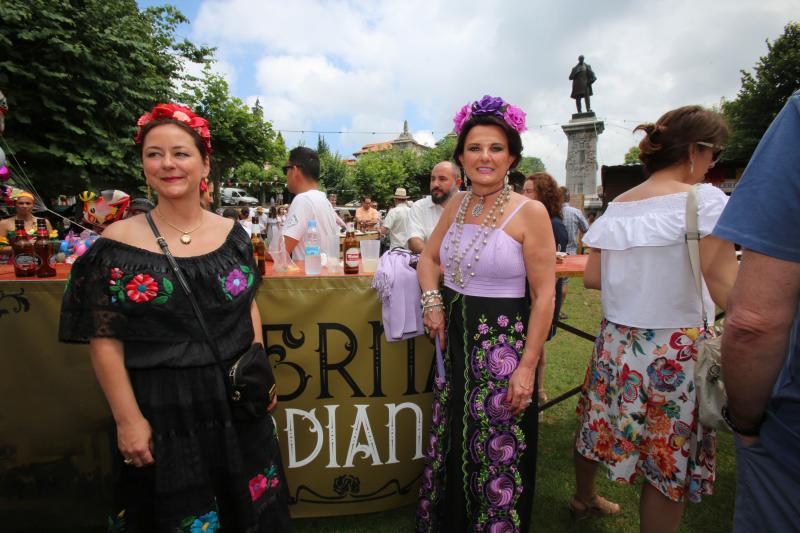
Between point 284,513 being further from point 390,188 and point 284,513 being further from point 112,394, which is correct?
point 390,188

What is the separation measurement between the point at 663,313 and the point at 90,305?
230 centimetres

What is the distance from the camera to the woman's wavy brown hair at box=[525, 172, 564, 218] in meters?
4.61

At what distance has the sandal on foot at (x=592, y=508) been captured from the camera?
2.55 m

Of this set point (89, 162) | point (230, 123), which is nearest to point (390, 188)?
point (230, 123)

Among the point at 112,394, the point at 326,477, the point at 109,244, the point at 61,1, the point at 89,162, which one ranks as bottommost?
→ the point at 326,477

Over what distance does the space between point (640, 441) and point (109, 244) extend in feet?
7.91

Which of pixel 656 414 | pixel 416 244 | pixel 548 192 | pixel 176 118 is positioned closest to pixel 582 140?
pixel 548 192

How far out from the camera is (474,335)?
75.0 inches

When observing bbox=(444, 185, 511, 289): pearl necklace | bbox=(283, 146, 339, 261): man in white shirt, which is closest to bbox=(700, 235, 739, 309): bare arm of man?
bbox=(444, 185, 511, 289): pearl necklace

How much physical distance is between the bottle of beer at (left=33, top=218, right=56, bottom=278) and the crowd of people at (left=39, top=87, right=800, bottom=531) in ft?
3.95

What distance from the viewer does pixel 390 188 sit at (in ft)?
157

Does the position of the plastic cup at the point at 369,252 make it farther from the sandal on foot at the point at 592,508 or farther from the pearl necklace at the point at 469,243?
the sandal on foot at the point at 592,508

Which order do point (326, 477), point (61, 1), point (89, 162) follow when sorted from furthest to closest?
point (89, 162) < point (61, 1) < point (326, 477)

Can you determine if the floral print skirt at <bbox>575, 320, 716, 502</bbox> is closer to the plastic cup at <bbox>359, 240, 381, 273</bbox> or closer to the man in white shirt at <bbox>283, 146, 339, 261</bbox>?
the plastic cup at <bbox>359, 240, 381, 273</bbox>
